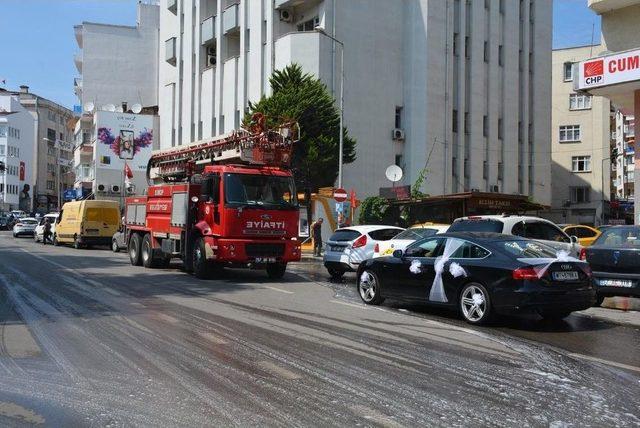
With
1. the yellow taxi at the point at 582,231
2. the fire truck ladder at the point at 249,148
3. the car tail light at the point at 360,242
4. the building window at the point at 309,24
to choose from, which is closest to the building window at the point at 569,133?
the building window at the point at 309,24

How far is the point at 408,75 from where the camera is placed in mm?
39562

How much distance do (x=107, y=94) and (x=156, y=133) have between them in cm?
1394

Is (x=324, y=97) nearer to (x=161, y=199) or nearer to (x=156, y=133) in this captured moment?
(x=161, y=199)

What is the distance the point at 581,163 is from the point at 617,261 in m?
44.2

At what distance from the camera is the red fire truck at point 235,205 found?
51.9 ft

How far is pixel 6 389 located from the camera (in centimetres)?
594

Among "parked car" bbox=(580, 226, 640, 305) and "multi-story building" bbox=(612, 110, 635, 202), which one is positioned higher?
"multi-story building" bbox=(612, 110, 635, 202)

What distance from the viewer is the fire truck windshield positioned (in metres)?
15.8

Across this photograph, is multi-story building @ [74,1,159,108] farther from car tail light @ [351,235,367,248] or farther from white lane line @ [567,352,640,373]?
white lane line @ [567,352,640,373]

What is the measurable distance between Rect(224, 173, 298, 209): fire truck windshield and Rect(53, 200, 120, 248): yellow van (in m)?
18.6

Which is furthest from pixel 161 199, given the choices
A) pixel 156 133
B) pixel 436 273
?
pixel 156 133

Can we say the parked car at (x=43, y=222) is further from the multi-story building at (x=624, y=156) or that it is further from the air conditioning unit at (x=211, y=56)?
the multi-story building at (x=624, y=156)

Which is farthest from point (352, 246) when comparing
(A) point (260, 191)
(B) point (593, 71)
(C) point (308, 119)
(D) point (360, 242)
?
(C) point (308, 119)

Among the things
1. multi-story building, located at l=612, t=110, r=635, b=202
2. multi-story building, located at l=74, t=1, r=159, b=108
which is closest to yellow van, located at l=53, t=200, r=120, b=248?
multi-story building, located at l=74, t=1, r=159, b=108
